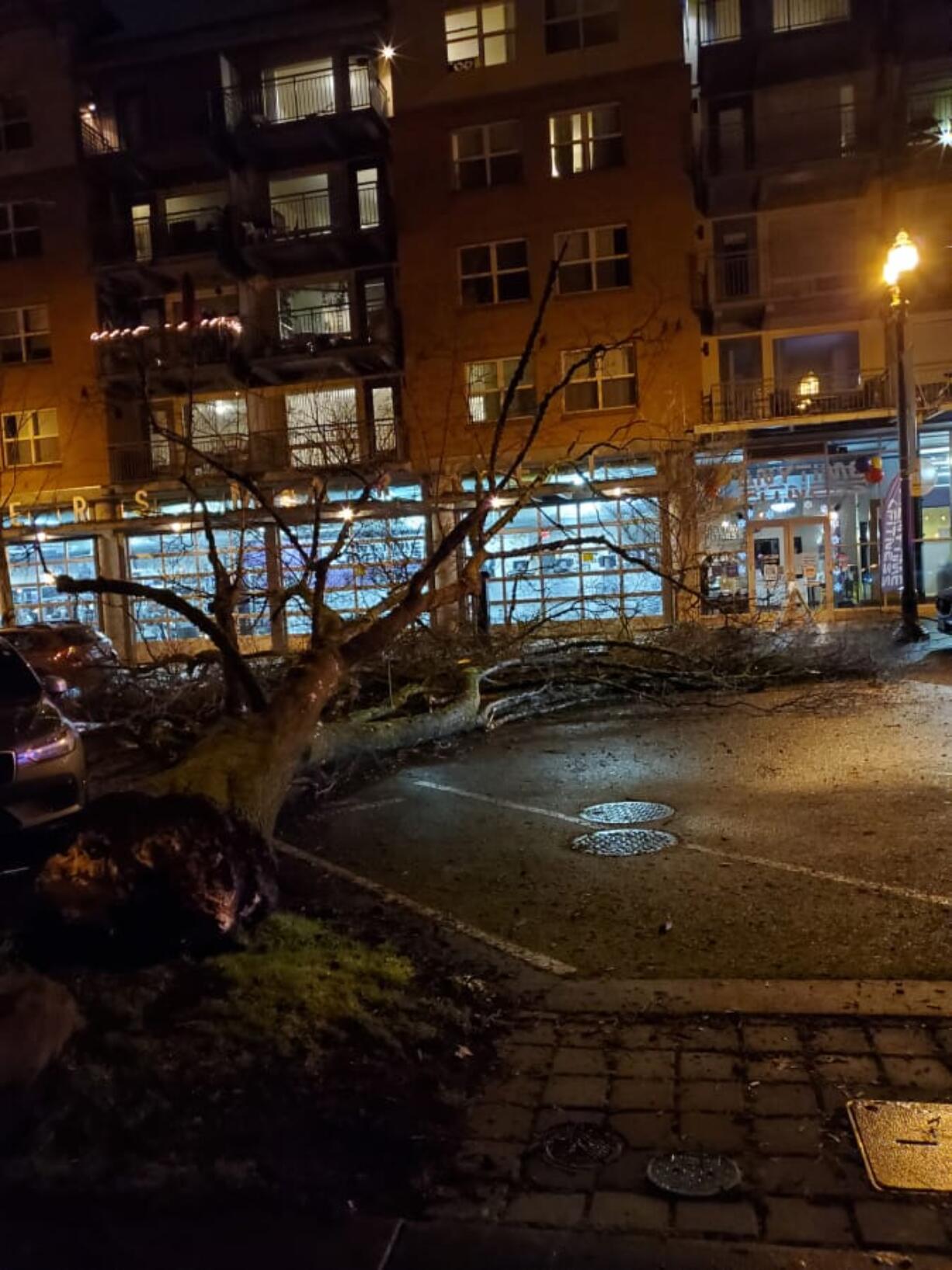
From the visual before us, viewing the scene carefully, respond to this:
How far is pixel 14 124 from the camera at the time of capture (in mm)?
27391

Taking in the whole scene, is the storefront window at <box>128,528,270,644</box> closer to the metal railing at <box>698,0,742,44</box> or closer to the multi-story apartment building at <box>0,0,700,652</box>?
the multi-story apartment building at <box>0,0,700,652</box>

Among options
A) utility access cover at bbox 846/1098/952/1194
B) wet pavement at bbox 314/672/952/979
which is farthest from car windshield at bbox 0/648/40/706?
utility access cover at bbox 846/1098/952/1194

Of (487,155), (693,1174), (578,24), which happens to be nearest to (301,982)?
(693,1174)

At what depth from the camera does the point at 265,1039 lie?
149 inches

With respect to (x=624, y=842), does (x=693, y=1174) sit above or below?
above

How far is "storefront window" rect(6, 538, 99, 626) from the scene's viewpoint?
2664 cm

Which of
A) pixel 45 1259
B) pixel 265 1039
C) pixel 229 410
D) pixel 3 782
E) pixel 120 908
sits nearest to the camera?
pixel 45 1259

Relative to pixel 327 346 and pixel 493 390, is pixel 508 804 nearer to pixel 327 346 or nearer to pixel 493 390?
pixel 493 390

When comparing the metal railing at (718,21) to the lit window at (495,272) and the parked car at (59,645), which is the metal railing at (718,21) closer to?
the lit window at (495,272)

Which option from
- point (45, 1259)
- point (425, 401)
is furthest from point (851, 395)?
point (45, 1259)

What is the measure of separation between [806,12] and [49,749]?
1021 inches

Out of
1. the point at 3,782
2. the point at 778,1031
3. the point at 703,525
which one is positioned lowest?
the point at 778,1031

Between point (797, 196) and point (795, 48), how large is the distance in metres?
3.44

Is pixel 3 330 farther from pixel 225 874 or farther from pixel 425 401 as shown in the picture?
pixel 225 874
